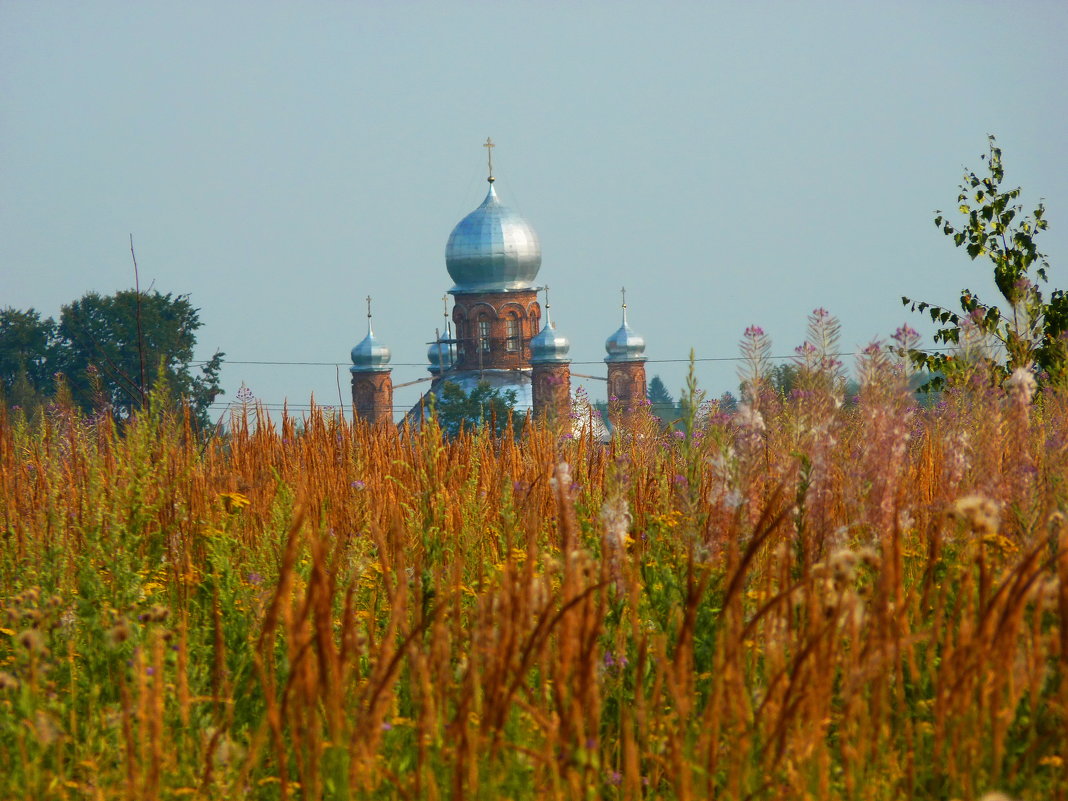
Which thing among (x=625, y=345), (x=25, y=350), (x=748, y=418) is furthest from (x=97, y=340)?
(x=748, y=418)

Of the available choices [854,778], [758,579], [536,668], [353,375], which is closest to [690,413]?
[758,579]

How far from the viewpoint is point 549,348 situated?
5597 cm

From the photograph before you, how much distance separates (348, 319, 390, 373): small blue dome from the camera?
60719 mm

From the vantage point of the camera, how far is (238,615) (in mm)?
3482

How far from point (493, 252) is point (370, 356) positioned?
26.3 ft

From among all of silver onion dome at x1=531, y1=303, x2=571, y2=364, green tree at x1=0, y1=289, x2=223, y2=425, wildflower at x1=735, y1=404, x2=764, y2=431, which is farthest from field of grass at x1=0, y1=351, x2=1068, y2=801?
silver onion dome at x1=531, y1=303, x2=571, y2=364

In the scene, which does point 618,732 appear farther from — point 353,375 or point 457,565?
point 353,375

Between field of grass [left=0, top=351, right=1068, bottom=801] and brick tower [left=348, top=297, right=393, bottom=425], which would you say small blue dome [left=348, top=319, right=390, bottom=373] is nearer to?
brick tower [left=348, top=297, right=393, bottom=425]

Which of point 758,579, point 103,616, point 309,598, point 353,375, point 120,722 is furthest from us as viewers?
point 353,375

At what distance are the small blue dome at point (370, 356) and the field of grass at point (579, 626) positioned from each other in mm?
55434

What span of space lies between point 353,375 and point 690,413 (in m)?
59.1

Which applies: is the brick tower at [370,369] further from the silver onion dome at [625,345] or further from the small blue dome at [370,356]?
the silver onion dome at [625,345]

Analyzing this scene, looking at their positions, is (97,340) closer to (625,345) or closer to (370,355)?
(370,355)

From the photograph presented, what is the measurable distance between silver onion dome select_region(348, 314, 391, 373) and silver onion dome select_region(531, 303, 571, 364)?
8669mm
